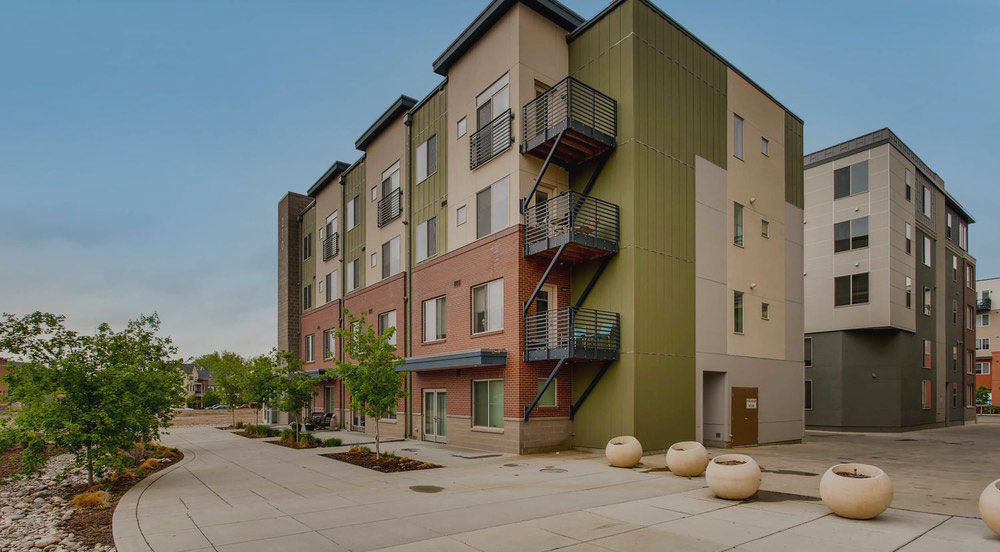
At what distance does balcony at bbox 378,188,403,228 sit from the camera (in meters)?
26.4

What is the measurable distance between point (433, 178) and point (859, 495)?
18378 mm

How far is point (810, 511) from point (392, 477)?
28.1 ft

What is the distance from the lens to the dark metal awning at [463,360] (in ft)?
59.4

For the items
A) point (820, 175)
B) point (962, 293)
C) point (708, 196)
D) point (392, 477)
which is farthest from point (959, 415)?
point (392, 477)

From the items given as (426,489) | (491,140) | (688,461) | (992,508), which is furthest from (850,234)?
(426,489)

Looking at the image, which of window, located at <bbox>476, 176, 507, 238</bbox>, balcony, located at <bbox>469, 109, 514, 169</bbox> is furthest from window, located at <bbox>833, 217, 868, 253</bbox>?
balcony, located at <bbox>469, 109, 514, 169</bbox>

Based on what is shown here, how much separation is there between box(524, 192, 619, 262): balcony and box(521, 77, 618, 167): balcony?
1544 mm

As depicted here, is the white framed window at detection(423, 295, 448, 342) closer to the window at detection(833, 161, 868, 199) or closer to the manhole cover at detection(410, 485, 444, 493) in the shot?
the manhole cover at detection(410, 485, 444, 493)

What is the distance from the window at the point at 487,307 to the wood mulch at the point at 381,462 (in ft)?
17.1

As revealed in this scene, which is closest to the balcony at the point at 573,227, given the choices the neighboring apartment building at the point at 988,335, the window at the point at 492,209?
the window at the point at 492,209

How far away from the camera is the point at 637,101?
59.4 feet

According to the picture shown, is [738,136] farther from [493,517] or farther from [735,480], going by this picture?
[493,517]

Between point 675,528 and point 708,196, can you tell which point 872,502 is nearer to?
point 675,528

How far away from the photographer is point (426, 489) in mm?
11992
